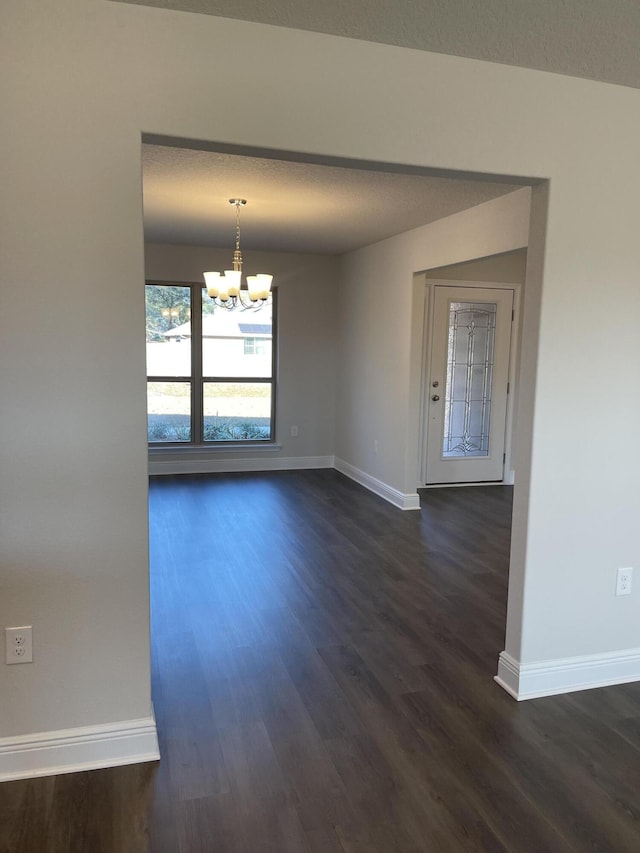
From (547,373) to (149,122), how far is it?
1.73m

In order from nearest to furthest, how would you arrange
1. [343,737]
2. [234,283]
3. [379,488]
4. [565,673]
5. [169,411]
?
1. [343,737]
2. [565,673]
3. [234,283]
4. [379,488]
5. [169,411]

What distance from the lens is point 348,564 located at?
4191 millimetres

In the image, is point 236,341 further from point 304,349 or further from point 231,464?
point 231,464

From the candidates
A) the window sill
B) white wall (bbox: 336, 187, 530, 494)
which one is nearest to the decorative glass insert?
white wall (bbox: 336, 187, 530, 494)

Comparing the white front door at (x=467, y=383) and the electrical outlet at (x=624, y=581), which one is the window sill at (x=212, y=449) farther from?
the electrical outlet at (x=624, y=581)

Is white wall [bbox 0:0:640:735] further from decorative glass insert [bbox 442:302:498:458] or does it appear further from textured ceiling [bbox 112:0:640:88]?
decorative glass insert [bbox 442:302:498:458]

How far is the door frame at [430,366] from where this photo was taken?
6027 mm

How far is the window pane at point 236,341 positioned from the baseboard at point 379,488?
1.37 metres

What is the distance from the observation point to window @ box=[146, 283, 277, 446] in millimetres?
6641

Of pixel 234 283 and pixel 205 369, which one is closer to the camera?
pixel 234 283

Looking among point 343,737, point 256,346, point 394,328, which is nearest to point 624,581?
point 343,737

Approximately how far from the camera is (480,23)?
6.46 ft

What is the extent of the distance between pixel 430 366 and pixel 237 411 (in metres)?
2.25

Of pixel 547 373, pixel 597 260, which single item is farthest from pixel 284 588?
pixel 597 260
